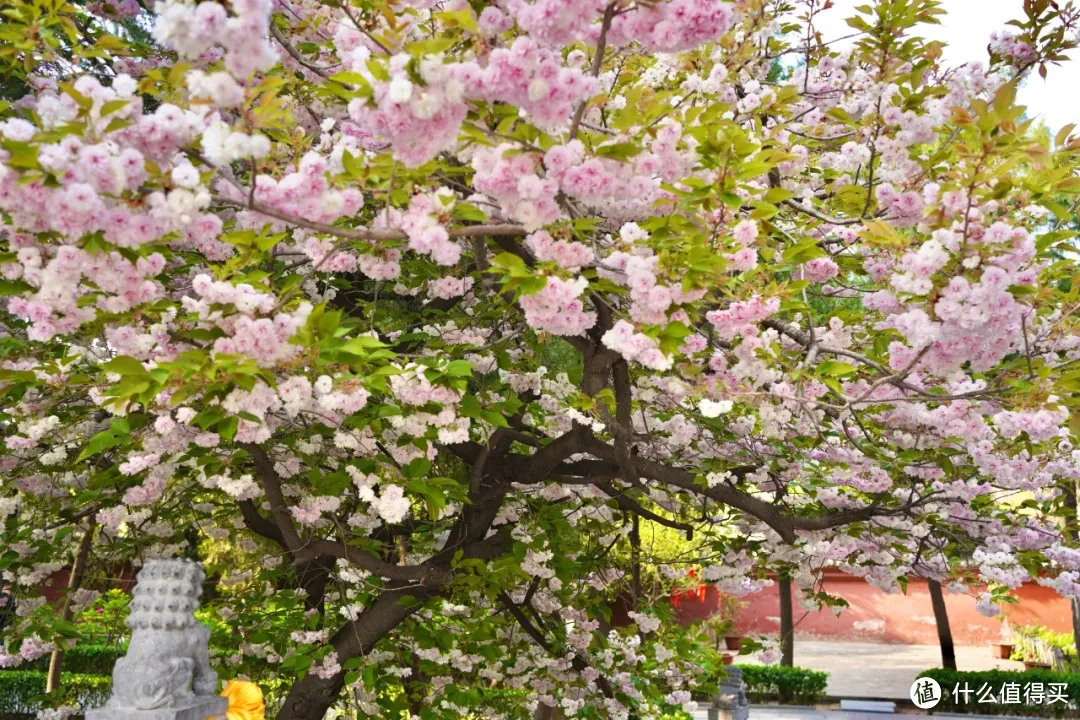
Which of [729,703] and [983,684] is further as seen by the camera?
[983,684]

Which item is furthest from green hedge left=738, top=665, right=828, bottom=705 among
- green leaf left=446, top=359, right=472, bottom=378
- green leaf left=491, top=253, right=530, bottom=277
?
green leaf left=491, top=253, right=530, bottom=277

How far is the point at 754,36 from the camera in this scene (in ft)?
15.1

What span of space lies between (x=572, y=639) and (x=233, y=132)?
5340 millimetres

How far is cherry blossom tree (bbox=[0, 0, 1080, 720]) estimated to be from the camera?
2.53 meters

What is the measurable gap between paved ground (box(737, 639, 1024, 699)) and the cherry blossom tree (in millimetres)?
11695

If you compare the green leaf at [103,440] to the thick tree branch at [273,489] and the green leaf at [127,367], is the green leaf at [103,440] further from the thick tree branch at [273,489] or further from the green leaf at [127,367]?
the green leaf at [127,367]

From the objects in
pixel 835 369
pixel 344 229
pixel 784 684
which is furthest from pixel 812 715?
pixel 344 229

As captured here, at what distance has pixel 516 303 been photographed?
15.3ft

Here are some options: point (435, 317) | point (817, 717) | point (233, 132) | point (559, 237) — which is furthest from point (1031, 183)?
point (817, 717)

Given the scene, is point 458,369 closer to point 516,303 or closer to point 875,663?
point 516,303

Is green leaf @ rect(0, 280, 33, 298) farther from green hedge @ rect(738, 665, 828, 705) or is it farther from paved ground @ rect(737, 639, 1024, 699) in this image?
paved ground @ rect(737, 639, 1024, 699)

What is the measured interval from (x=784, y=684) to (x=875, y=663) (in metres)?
4.38

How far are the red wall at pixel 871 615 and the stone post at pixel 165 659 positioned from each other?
17.9 meters

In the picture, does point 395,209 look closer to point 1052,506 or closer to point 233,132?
point 233,132
